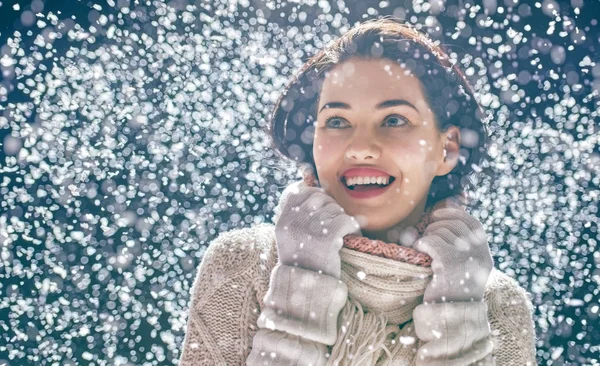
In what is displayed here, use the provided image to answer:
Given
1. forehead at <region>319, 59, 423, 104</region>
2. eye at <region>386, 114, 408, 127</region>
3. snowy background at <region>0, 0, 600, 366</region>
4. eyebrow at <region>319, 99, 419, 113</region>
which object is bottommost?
snowy background at <region>0, 0, 600, 366</region>

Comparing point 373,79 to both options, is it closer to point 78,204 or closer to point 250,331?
point 250,331

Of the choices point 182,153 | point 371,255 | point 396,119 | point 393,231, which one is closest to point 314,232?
point 371,255

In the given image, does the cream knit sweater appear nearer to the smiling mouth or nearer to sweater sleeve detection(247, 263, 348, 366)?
sweater sleeve detection(247, 263, 348, 366)

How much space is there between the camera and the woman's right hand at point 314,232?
1.36 metres

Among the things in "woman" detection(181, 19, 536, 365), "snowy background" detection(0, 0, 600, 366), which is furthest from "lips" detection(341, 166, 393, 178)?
"snowy background" detection(0, 0, 600, 366)

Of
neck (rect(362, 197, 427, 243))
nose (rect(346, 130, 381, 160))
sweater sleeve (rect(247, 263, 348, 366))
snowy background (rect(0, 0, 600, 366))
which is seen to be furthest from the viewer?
snowy background (rect(0, 0, 600, 366))

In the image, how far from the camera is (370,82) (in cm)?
151

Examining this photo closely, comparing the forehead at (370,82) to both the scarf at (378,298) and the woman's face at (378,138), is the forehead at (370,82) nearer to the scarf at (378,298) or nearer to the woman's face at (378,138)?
the woman's face at (378,138)

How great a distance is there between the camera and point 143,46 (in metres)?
2.98

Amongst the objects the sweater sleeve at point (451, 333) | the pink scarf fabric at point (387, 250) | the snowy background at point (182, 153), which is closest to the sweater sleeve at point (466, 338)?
the sweater sleeve at point (451, 333)

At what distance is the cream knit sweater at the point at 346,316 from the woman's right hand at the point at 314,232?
4 cm

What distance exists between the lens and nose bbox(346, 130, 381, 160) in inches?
55.9

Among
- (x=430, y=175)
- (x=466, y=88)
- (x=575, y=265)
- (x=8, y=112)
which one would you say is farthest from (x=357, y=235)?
(x=8, y=112)

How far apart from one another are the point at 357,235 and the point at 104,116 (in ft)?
6.66
